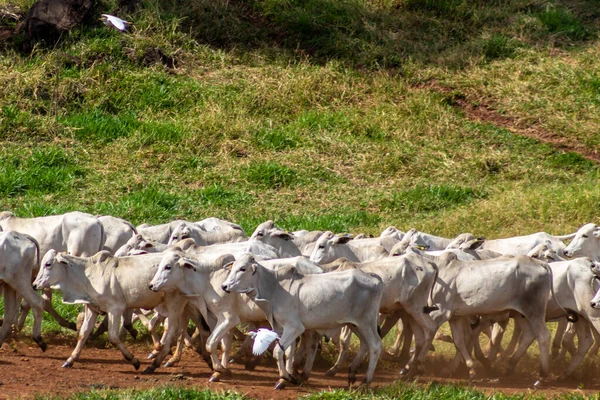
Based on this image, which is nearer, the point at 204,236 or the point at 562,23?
the point at 204,236

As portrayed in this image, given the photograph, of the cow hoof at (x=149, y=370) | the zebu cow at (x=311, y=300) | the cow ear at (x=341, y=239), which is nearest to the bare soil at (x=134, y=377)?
the cow hoof at (x=149, y=370)

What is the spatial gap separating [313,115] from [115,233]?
844cm

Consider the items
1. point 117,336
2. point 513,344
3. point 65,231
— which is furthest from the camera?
point 65,231

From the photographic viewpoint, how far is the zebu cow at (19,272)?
11109 mm

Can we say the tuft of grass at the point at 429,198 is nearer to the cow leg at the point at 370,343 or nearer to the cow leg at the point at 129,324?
the cow leg at the point at 129,324

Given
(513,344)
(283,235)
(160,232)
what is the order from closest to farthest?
(513,344)
(283,235)
(160,232)

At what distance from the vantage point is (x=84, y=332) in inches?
424

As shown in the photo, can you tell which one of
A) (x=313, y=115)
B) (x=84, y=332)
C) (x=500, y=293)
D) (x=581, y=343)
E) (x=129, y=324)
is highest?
(x=500, y=293)

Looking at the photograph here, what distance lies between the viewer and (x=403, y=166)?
19.2 m

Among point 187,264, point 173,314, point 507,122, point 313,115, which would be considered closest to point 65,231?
point 173,314

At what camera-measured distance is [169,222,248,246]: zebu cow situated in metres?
12.8

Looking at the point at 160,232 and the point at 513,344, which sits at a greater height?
the point at 513,344

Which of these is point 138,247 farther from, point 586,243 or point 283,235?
point 586,243

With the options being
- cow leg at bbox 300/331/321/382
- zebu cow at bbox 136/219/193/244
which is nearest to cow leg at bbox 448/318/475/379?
cow leg at bbox 300/331/321/382
